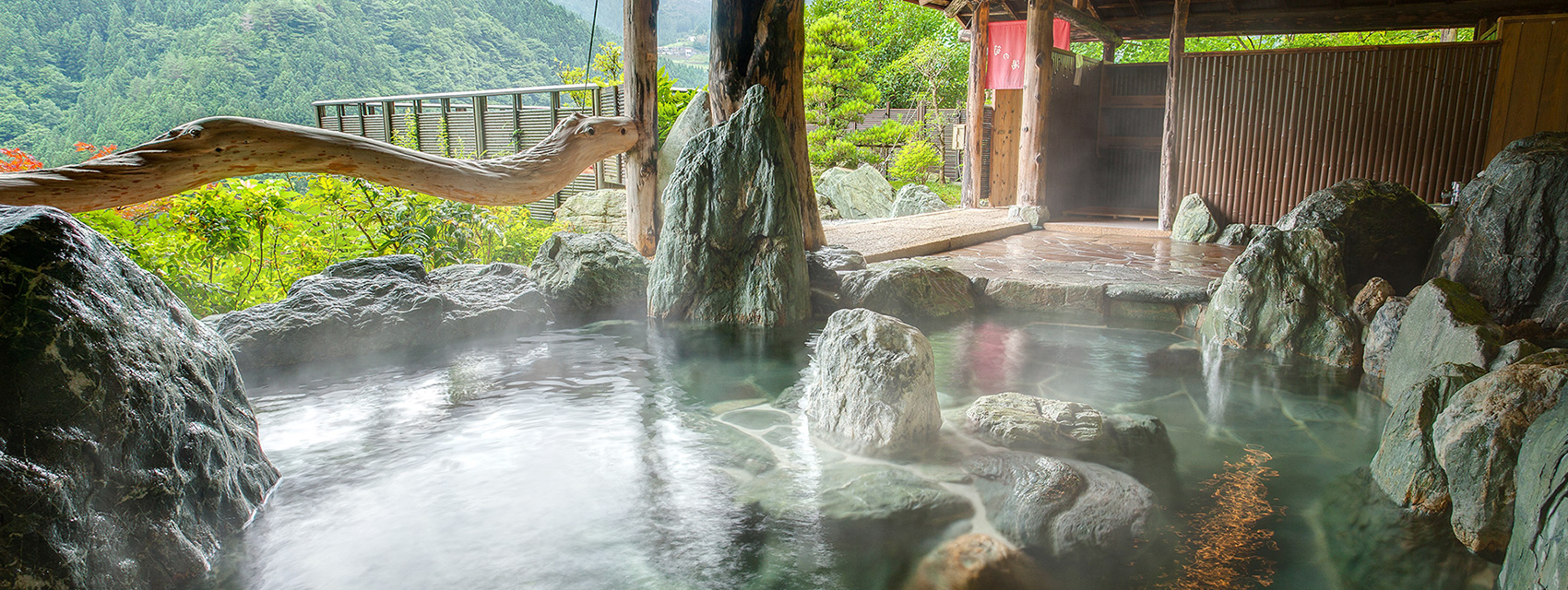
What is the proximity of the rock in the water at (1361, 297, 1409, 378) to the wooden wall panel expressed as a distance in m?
4.93

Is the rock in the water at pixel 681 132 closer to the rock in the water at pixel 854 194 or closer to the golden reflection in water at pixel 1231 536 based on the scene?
the rock in the water at pixel 854 194

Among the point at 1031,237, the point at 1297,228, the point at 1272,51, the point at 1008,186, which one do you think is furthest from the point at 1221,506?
the point at 1008,186

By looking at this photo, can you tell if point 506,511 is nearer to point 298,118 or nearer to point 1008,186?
point 1008,186

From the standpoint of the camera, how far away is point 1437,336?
457cm

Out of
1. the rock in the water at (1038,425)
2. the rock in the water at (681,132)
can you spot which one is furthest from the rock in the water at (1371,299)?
the rock in the water at (681,132)

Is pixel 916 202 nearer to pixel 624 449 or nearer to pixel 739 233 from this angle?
pixel 739 233

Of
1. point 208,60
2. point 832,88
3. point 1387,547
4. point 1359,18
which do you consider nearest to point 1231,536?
point 1387,547

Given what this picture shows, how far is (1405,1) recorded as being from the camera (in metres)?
9.66

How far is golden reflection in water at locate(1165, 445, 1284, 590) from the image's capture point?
304cm

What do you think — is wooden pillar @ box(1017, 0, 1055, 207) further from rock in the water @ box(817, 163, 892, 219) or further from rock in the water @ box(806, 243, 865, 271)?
rock in the water @ box(817, 163, 892, 219)

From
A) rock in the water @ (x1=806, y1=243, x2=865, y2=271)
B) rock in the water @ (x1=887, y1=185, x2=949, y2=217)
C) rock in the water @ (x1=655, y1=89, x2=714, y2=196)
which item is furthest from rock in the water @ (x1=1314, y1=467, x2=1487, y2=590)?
rock in the water @ (x1=887, y1=185, x2=949, y2=217)

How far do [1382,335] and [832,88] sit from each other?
1601 centimetres

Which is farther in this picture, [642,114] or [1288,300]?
[642,114]

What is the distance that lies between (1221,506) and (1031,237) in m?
6.79
